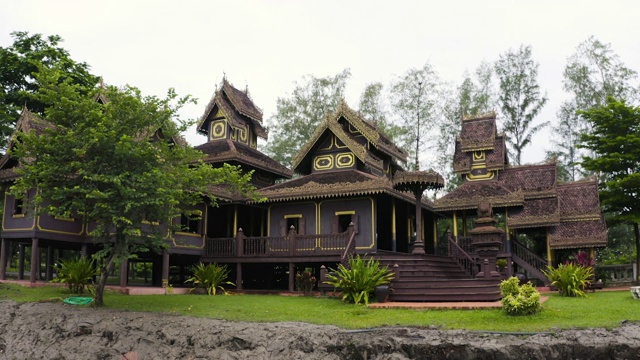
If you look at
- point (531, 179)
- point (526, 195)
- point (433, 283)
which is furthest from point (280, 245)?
point (531, 179)

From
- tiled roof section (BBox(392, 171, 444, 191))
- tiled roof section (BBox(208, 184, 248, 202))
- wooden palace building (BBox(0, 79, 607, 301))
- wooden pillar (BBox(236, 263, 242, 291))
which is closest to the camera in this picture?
tiled roof section (BBox(392, 171, 444, 191))

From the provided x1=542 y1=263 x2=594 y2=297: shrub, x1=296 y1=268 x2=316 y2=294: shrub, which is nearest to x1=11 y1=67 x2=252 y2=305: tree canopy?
x1=296 y1=268 x2=316 y2=294: shrub

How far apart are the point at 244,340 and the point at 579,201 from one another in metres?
17.7

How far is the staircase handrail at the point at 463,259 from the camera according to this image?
1970 cm

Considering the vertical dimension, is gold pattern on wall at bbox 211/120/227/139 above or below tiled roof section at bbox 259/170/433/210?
above

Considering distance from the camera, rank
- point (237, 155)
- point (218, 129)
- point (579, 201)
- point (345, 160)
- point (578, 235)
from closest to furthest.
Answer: point (578, 235) < point (345, 160) < point (579, 201) < point (237, 155) < point (218, 129)

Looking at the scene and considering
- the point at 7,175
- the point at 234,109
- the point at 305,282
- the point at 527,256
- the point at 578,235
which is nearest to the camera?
the point at 305,282

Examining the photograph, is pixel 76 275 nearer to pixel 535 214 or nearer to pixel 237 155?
pixel 237 155

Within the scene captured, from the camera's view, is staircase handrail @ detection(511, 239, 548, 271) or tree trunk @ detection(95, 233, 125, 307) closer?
tree trunk @ detection(95, 233, 125, 307)

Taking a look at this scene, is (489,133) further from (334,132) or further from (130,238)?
(130,238)

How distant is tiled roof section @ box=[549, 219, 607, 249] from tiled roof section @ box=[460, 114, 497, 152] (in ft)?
17.6

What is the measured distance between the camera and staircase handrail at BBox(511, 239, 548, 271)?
23.8m

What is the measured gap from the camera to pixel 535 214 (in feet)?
80.7

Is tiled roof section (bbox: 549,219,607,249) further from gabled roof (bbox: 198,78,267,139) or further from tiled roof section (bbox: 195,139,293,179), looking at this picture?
gabled roof (bbox: 198,78,267,139)
